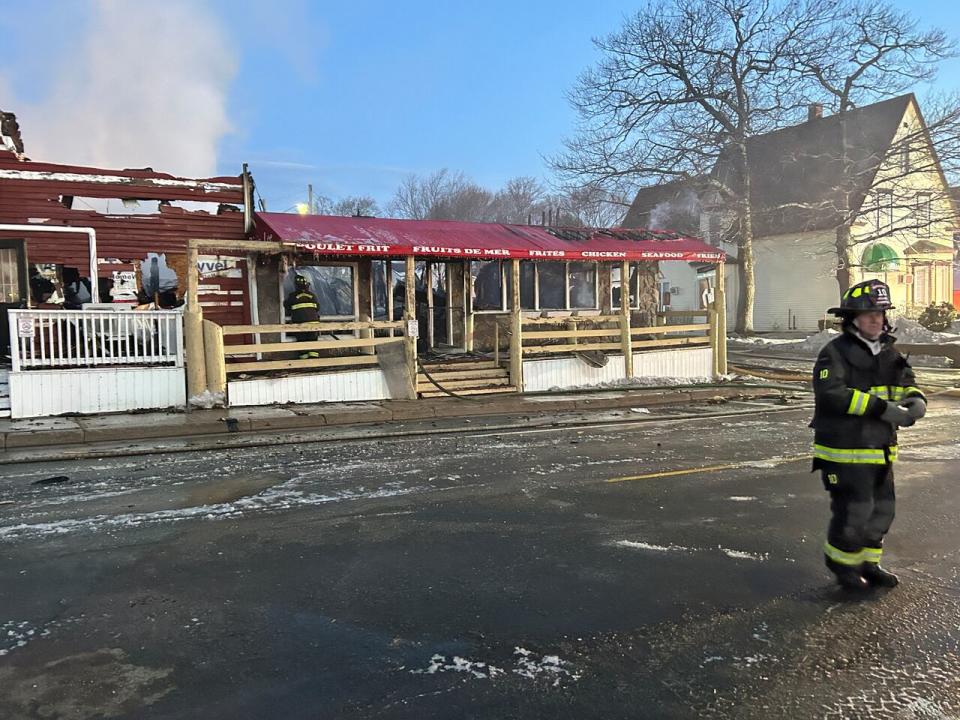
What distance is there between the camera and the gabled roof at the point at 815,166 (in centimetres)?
2805

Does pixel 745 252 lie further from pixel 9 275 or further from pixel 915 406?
pixel 915 406

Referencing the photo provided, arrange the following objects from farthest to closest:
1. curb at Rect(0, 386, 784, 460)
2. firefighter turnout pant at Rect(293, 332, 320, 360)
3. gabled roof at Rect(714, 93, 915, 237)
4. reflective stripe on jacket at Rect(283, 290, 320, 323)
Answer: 1. gabled roof at Rect(714, 93, 915, 237)
2. firefighter turnout pant at Rect(293, 332, 320, 360)
3. reflective stripe on jacket at Rect(283, 290, 320, 323)
4. curb at Rect(0, 386, 784, 460)

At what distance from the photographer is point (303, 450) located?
8398 mm

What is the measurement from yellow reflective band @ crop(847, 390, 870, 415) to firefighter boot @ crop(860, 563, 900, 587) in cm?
92

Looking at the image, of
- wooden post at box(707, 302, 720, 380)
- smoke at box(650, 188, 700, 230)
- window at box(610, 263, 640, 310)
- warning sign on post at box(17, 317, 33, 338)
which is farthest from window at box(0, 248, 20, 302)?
smoke at box(650, 188, 700, 230)

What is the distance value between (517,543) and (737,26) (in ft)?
97.6

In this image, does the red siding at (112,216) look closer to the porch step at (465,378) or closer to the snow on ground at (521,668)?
the porch step at (465,378)

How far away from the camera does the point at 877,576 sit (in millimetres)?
4059

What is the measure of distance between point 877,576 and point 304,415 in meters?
8.13

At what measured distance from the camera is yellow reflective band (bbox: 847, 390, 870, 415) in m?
3.74

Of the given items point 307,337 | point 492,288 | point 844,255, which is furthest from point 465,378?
point 844,255

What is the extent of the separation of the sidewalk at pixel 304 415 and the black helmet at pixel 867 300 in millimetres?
7842

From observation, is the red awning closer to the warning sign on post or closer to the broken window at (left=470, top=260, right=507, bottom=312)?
the broken window at (left=470, top=260, right=507, bottom=312)

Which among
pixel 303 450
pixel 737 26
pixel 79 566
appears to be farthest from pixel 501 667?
pixel 737 26
